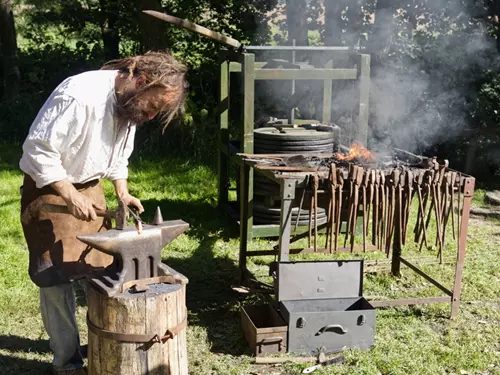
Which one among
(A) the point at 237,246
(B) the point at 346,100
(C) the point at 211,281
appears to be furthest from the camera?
(B) the point at 346,100

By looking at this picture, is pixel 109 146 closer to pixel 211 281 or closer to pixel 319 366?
pixel 319 366

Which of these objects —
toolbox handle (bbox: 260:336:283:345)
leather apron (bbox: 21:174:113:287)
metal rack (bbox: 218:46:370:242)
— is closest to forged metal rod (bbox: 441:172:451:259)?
toolbox handle (bbox: 260:336:283:345)

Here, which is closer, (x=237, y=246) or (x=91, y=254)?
(x=91, y=254)

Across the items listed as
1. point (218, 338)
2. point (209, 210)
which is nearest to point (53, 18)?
point (209, 210)

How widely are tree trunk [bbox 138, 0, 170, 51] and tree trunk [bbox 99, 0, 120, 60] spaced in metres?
1.79

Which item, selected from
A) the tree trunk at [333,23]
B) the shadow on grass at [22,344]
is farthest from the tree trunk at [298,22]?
the shadow on grass at [22,344]

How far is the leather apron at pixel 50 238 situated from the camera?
346cm

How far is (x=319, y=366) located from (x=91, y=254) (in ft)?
5.04

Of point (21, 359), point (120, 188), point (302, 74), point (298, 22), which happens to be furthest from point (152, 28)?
point (21, 359)

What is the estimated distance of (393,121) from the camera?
8.45 m

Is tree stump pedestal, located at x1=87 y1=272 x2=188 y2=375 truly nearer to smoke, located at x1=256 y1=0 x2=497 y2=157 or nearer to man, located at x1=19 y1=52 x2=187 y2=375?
man, located at x1=19 y1=52 x2=187 y2=375

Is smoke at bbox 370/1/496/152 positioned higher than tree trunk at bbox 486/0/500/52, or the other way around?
tree trunk at bbox 486/0/500/52

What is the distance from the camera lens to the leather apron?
3.46 metres

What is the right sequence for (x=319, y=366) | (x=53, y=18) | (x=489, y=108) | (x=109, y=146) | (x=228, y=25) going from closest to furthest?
1. (x=109, y=146)
2. (x=319, y=366)
3. (x=489, y=108)
4. (x=228, y=25)
5. (x=53, y=18)
